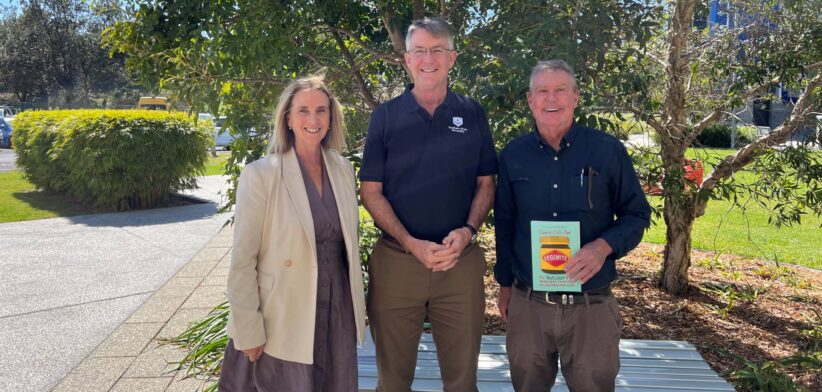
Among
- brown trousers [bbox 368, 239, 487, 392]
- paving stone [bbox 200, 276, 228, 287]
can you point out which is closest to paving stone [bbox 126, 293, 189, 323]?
paving stone [bbox 200, 276, 228, 287]

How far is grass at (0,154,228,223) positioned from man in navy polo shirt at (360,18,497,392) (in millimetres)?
7670

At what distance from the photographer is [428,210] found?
3.02 meters

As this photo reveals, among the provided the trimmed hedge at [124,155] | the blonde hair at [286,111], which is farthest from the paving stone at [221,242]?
the blonde hair at [286,111]

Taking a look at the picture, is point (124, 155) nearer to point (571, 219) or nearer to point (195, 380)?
point (195, 380)

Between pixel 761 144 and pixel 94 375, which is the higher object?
pixel 761 144

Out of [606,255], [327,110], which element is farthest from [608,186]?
[327,110]

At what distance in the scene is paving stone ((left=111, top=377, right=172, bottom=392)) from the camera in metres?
4.31

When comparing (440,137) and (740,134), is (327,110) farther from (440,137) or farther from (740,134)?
(740,134)

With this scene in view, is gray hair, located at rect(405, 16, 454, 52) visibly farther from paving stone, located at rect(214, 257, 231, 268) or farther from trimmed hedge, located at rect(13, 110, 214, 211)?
trimmed hedge, located at rect(13, 110, 214, 211)

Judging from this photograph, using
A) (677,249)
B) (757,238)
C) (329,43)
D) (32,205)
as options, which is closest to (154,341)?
(329,43)

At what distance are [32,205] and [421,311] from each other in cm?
1175

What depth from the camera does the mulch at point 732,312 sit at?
483 cm

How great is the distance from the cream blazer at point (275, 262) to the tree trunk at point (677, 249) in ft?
12.4

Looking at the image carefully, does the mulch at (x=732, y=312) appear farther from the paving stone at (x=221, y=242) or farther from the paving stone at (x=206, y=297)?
the paving stone at (x=221, y=242)
